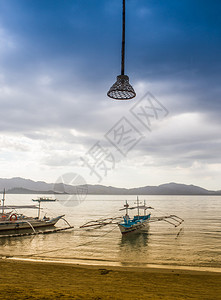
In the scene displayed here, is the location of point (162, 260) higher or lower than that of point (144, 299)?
lower

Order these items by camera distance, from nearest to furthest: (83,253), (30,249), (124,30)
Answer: (124,30) < (83,253) < (30,249)

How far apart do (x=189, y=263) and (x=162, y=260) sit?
232 cm

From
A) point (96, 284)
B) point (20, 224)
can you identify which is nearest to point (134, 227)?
point (20, 224)

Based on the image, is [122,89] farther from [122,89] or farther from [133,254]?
[133,254]

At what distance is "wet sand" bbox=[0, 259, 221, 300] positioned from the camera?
26.9 ft

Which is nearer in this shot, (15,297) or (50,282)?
(15,297)

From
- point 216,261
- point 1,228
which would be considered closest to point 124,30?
point 216,261

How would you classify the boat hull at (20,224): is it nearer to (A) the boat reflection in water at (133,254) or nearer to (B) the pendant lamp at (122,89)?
(A) the boat reflection in water at (133,254)

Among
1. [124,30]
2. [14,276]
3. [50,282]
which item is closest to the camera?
[124,30]

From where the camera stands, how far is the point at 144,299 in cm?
796

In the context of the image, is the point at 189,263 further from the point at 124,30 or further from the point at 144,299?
the point at 124,30

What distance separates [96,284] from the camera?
1062cm

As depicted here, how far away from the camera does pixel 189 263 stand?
18.9 metres

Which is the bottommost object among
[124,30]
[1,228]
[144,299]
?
[1,228]
